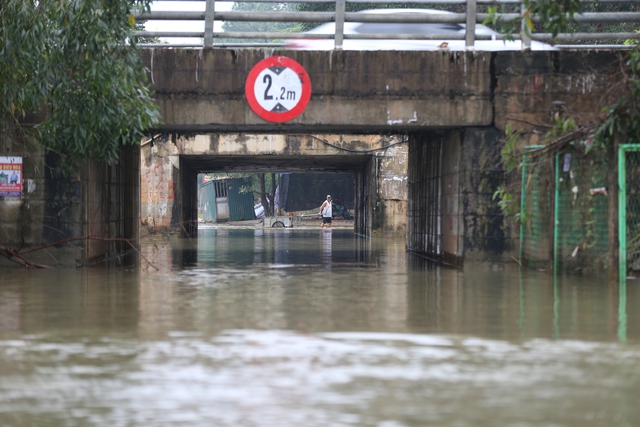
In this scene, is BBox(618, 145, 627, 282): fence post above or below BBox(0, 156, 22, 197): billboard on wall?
below

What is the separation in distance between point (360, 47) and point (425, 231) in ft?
18.7

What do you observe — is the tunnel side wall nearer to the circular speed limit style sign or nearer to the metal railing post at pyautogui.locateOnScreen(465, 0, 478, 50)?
the metal railing post at pyautogui.locateOnScreen(465, 0, 478, 50)

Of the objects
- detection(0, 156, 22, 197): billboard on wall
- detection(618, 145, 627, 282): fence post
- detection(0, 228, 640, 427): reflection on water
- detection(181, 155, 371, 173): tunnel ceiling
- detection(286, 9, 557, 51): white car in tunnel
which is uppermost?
detection(286, 9, 557, 51): white car in tunnel

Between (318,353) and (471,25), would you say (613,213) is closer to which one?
(471,25)

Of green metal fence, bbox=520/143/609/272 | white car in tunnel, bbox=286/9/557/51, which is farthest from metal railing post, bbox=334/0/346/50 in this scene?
green metal fence, bbox=520/143/609/272

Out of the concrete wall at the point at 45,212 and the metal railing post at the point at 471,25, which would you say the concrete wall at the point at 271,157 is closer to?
the concrete wall at the point at 45,212

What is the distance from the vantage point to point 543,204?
14.5 m

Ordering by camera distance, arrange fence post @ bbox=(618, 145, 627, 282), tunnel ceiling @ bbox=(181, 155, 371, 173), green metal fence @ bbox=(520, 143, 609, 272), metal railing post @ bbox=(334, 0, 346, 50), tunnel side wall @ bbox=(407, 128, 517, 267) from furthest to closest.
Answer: tunnel ceiling @ bbox=(181, 155, 371, 173)
tunnel side wall @ bbox=(407, 128, 517, 267)
metal railing post @ bbox=(334, 0, 346, 50)
green metal fence @ bbox=(520, 143, 609, 272)
fence post @ bbox=(618, 145, 627, 282)

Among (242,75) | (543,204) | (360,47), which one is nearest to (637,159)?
(543,204)

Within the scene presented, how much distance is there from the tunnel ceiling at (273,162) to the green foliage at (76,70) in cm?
1505

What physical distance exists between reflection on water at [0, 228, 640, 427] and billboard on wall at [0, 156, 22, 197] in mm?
2655

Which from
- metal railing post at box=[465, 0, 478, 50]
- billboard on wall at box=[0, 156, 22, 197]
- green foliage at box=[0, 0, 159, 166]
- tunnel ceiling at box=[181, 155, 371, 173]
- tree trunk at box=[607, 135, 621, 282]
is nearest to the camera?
tree trunk at box=[607, 135, 621, 282]

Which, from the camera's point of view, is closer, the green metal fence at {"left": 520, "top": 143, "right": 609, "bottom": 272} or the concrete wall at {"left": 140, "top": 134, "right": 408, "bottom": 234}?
the green metal fence at {"left": 520, "top": 143, "right": 609, "bottom": 272}

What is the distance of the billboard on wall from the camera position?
1470 centimetres
